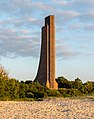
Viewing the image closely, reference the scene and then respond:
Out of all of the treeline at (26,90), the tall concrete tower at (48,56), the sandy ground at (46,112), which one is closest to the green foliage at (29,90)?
the treeline at (26,90)

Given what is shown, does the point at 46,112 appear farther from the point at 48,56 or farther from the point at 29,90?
the point at 48,56

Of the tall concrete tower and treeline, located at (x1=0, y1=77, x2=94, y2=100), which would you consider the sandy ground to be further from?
the tall concrete tower

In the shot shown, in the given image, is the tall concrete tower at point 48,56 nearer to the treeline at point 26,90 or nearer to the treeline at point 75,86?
the treeline at point 75,86

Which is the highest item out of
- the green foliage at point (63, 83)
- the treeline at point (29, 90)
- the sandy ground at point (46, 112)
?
the green foliage at point (63, 83)

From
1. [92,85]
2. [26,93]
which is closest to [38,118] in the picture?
[26,93]

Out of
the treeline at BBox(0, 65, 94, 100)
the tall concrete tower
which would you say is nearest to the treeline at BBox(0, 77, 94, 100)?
the treeline at BBox(0, 65, 94, 100)

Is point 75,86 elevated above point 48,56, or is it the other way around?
point 48,56

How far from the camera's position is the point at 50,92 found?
39.7 metres

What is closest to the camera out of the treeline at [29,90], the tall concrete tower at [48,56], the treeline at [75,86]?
the treeline at [29,90]

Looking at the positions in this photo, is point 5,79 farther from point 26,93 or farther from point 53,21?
point 53,21

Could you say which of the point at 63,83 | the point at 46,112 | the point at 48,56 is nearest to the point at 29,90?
the point at 48,56

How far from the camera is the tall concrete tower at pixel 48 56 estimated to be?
50.7 metres

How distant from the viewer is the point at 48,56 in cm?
5097

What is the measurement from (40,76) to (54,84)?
3025 mm
